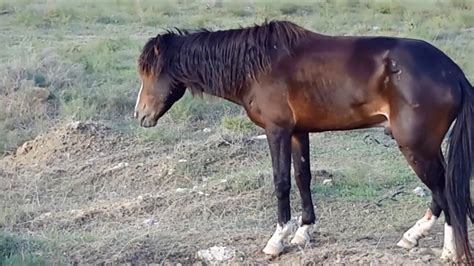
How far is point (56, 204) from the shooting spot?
8.01 m

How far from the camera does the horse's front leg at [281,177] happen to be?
236 inches

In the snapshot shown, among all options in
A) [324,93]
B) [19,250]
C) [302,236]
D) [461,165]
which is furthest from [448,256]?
[19,250]

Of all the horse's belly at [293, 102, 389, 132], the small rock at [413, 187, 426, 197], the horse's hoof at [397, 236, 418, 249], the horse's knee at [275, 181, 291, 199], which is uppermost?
the horse's belly at [293, 102, 389, 132]

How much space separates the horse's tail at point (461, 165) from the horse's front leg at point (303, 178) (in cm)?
109

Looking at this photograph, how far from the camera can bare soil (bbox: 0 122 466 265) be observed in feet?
19.9

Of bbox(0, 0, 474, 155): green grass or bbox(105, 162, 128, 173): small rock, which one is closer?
bbox(105, 162, 128, 173): small rock

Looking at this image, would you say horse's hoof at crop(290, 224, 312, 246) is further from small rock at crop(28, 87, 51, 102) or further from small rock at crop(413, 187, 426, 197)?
small rock at crop(28, 87, 51, 102)

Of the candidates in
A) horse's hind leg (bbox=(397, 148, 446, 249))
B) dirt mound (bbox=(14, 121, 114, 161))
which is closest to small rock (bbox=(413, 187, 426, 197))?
horse's hind leg (bbox=(397, 148, 446, 249))

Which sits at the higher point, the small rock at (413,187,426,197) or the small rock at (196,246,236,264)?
the small rock at (196,246,236,264)

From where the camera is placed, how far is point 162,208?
7.59 meters

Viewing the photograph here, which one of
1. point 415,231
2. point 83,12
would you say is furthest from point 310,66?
point 83,12

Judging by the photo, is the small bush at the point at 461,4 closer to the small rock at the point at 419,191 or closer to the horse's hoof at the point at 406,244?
the small rock at the point at 419,191

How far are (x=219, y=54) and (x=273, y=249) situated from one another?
1.38m

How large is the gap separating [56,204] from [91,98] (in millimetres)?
3894
